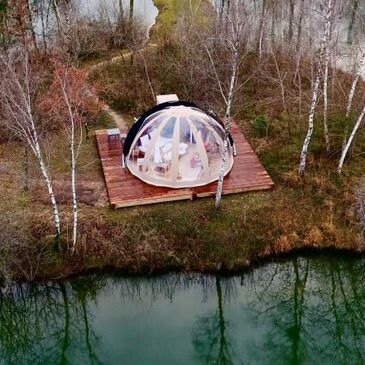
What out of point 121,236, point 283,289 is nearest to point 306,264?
point 283,289

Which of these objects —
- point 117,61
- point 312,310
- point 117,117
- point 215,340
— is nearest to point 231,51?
point 117,117

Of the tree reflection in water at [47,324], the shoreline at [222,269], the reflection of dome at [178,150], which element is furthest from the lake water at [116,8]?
the tree reflection in water at [47,324]

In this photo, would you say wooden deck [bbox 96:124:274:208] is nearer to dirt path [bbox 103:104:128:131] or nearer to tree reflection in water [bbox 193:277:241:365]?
dirt path [bbox 103:104:128:131]

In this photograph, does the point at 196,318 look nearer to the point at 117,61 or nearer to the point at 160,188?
the point at 160,188

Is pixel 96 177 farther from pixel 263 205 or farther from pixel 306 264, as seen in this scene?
pixel 306 264

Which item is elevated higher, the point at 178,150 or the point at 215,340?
the point at 178,150
